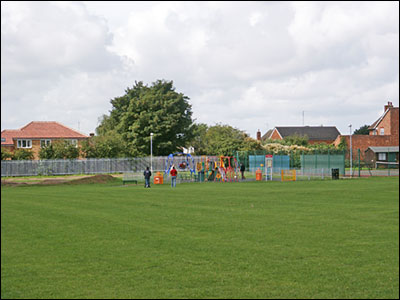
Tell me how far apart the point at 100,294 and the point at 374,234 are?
862cm

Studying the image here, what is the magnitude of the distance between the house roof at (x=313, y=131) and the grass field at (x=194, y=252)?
326 ft

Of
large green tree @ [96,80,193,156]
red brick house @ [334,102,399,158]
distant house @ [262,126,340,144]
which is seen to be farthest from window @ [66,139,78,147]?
distant house @ [262,126,340,144]

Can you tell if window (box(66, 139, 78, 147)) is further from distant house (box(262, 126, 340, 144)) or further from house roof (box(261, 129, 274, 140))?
house roof (box(261, 129, 274, 140))

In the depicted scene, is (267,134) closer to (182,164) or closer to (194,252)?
(182,164)

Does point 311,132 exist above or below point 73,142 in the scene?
above

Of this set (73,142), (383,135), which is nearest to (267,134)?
(383,135)

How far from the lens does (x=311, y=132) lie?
394 ft

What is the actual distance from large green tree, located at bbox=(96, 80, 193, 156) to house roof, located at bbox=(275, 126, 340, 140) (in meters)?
48.1

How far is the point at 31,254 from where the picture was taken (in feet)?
37.4

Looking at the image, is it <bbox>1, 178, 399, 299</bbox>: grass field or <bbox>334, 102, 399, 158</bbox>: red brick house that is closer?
<bbox>1, 178, 399, 299</bbox>: grass field

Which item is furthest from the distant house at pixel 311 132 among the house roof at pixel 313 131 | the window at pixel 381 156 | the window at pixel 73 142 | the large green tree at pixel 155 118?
the window at pixel 73 142

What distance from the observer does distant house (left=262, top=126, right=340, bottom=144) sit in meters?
118

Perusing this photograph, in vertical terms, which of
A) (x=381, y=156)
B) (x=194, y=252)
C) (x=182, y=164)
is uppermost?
(x=381, y=156)

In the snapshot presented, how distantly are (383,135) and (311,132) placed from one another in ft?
146
